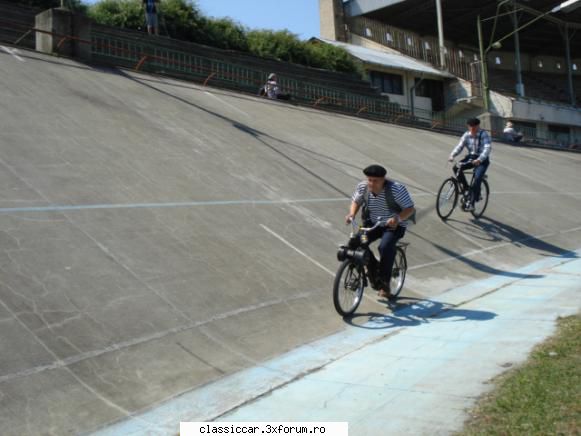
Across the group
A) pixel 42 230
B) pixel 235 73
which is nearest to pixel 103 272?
pixel 42 230

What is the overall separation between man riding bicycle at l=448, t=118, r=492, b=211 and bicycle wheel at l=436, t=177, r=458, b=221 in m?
0.27

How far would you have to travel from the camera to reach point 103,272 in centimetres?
603

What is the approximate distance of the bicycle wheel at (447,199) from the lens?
11188 millimetres

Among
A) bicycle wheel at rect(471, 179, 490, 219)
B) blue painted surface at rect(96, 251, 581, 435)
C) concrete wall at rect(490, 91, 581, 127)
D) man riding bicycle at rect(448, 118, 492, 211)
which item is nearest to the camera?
blue painted surface at rect(96, 251, 581, 435)

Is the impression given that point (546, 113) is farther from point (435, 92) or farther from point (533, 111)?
point (435, 92)

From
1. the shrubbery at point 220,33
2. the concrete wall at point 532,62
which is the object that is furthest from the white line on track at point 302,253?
the concrete wall at point 532,62

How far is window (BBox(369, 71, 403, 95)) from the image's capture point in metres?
37.5

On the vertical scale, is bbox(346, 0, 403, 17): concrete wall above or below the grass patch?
above

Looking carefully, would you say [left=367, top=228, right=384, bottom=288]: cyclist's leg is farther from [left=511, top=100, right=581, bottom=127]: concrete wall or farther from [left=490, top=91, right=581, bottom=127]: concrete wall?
[left=511, top=100, right=581, bottom=127]: concrete wall

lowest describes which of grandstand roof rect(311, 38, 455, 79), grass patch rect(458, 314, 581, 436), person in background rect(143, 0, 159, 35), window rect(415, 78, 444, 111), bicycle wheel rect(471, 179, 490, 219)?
grass patch rect(458, 314, 581, 436)

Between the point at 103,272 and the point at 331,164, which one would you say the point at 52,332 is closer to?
the point at 103,272

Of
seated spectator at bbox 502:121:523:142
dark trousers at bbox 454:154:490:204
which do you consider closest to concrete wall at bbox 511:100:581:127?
seated spectator at bbox 502:121:523:142

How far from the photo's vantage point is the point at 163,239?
7074 mm

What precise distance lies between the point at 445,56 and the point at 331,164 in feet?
110
